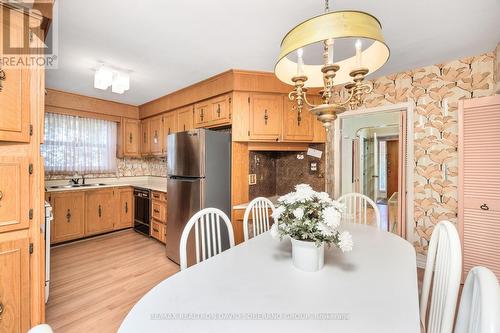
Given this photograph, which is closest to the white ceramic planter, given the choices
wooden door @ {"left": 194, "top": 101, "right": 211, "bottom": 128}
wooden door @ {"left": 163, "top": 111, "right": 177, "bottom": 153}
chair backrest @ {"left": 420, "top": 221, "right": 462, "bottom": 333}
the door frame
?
chair backrest @ {"left": 420, "top": 221, "right": 462, "bottom": 333}

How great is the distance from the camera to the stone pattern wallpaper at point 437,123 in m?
2.32

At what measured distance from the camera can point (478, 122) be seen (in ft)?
7.30

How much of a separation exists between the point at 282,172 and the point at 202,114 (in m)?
1.43

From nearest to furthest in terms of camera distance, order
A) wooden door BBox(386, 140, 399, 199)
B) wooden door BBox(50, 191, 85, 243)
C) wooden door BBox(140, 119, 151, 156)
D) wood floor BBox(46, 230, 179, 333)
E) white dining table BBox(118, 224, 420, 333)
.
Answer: white dining table BBox(118, 224, 420, 333) → wood floor BBox(46, 230, 179, 333) → wooden door BBox(50, 191, 85, 243) → wooden door BBox(140, 119, 151, 156) → wooden door BBox(386, 140, 399, 199)

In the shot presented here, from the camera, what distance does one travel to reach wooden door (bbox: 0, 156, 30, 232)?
1.33m

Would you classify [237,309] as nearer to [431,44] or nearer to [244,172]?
[244,172]

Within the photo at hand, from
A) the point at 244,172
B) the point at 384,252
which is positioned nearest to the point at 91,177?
the point at 244,172

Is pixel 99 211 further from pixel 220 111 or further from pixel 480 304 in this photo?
pixel 480 304

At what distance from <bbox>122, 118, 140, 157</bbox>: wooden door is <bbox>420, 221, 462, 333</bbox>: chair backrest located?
4560mm

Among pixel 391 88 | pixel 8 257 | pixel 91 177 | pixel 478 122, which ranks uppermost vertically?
pixel 391 88

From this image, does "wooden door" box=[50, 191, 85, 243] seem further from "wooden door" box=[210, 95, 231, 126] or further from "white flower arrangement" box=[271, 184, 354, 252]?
"white flower arrangement" box=[271, 184, 354, 252]

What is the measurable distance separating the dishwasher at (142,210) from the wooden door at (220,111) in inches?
70.3

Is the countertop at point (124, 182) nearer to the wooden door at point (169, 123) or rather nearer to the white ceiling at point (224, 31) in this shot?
the wooden door at point (169, 123)

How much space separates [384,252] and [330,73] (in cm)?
105
